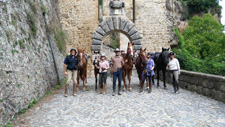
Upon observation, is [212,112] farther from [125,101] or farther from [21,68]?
[21,68]

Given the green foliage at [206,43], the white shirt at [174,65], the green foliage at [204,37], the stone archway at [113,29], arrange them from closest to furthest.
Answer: the white shirt at [174,65] → the stone archway at [113,29] → the green foliage at [206,43] → the green foliage at [204,37]

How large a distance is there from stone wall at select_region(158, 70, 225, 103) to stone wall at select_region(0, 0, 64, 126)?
5.80 metres

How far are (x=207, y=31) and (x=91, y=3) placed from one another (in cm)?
1993

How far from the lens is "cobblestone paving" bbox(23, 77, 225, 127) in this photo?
161 inches

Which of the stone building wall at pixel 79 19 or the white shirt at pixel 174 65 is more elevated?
the stone building wall at pixel 79 19

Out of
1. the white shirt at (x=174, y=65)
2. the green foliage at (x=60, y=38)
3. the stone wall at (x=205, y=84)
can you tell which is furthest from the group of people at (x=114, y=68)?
the green foliage at (x=60, y=38)

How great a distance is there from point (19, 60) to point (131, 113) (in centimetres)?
337

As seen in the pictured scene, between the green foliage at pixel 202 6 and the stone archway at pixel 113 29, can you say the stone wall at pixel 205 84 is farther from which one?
the green foliage at pixel 202 6

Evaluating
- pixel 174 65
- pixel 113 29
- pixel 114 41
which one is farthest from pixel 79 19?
pixel 114 41

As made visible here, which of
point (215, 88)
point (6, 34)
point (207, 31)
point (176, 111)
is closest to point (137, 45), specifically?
point (215, 88)

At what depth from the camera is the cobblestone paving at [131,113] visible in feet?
13.4

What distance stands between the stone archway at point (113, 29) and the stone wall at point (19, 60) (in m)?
5.44

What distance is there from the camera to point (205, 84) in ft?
22.3

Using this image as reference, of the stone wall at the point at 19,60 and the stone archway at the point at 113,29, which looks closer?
the stone wall at the point at 19,60
